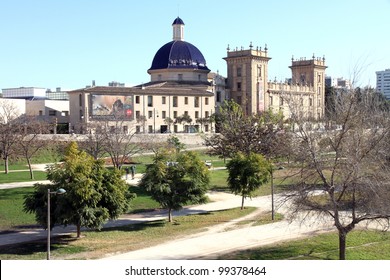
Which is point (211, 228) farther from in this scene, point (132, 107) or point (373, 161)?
point (132, 107)

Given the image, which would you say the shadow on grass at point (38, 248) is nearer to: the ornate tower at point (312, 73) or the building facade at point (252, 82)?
the building facade at point (252, 82)

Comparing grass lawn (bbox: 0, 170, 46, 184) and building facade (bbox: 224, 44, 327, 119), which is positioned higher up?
building facade (bbox: 224, 44, 327, 119)

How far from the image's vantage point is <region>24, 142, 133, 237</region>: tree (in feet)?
65.5

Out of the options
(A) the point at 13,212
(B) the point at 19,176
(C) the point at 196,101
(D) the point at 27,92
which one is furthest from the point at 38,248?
(D) the point at 27,92

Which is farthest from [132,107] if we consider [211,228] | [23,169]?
[211,228]

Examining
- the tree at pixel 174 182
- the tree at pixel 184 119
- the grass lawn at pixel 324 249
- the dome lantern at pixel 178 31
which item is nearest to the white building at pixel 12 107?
the tree at pixel 184 119

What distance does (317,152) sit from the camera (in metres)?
17.1

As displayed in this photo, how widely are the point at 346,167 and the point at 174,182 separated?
392 inches

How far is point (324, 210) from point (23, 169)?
1061 inches

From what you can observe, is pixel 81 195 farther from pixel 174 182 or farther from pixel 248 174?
pixel 248 174

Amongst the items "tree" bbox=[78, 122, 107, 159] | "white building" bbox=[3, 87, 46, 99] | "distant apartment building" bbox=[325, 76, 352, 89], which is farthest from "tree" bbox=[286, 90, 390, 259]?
"white building" bbox=[3, 87, 46, 99]

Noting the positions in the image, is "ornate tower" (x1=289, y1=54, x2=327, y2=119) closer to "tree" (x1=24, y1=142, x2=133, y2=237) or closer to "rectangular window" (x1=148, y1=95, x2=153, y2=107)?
"rectangular window" (x1=148, y1=95, x2=153, y2=107)

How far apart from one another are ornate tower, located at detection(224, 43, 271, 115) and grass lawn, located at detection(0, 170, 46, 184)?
118 ft

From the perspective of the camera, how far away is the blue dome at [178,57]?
69000 millimetres
